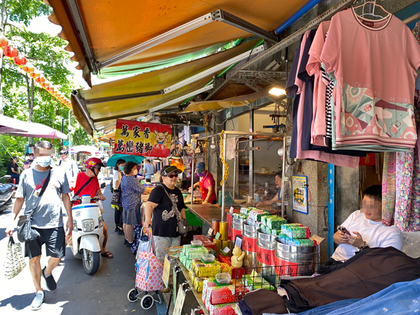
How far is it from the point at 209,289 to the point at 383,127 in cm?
190

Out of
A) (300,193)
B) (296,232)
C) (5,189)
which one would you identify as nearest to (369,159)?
(300,193)

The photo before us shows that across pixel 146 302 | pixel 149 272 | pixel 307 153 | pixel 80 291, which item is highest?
pixel 307 153

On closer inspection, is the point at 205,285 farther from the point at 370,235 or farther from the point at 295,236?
the point at 370,235

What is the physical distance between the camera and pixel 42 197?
4.31m

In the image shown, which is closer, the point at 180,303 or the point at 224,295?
the point at 224,295

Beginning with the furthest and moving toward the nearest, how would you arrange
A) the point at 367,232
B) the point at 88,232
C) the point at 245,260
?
the point at 88,232 → the point at 245,260 → the point at 367,232

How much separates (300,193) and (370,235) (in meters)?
1.67

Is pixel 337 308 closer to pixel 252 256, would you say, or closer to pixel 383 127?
pixel 383 127

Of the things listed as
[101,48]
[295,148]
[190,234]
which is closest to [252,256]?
[295,148]

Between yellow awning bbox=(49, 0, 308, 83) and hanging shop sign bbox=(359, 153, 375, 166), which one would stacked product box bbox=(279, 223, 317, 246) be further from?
yellow awning bbox=(49, 0, 308, 83)

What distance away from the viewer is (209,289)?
243 cm

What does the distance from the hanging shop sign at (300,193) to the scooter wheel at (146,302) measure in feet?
8.86

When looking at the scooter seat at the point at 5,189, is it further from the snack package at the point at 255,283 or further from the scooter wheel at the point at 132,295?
the snack package at the point at 255,283

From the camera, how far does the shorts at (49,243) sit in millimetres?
4207
